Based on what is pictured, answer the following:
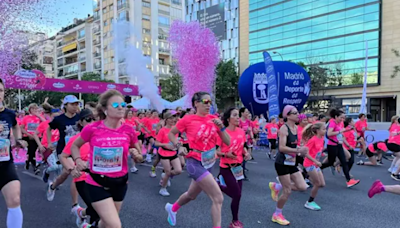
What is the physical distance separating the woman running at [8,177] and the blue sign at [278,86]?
17.7 meters

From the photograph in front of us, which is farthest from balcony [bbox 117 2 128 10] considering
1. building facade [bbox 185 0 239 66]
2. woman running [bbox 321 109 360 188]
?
woman running [bbox 321 109 360 188]

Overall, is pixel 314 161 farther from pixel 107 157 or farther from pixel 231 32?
pixel 231 32

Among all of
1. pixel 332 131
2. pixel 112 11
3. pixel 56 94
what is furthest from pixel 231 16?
pixel 332 131

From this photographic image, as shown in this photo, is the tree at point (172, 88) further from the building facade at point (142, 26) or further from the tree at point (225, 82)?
the building facade at point (142, 26)

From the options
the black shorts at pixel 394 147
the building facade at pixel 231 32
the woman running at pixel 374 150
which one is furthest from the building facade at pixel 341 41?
the black shorts at pixel 394 147

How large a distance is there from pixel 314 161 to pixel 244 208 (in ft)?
4.75

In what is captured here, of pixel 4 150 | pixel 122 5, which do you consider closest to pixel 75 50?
pixel 122 5

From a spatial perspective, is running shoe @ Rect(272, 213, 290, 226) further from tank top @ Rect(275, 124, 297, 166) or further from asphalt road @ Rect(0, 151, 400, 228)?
tank top @ Rect(275, 124, 297, 166)

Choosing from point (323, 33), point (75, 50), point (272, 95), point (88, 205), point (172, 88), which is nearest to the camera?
point (88, 205)

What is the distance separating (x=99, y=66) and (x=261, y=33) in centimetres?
3401

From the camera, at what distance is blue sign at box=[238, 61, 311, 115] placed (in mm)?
20062

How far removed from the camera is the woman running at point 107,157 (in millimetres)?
2863

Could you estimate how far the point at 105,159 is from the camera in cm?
292

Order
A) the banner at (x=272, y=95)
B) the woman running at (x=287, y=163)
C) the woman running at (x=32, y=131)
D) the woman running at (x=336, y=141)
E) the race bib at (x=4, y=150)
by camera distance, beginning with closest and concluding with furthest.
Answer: the race bib at (x=4, y=150) < the woman running at (x=287, y=163) < the woman running at (x=336, y=141) < the woman running at (x=32, y=131) < the banner at (x=272, y=95)
